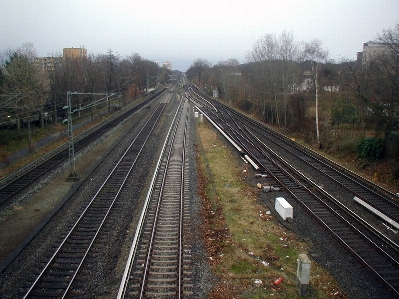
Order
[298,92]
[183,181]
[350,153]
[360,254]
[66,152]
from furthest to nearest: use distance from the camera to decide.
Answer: [298,92] → [66,152] → [350,153] → [183,181] → [360,254]

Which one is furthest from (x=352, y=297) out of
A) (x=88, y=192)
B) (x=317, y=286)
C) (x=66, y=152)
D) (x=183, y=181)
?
(x=66, y=152)

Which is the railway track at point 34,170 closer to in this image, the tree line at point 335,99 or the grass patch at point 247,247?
the grass patch at point 247,247

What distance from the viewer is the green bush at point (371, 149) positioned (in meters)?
19.2

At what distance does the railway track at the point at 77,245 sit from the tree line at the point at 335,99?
1416 centimetres

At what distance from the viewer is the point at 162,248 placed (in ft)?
34.5

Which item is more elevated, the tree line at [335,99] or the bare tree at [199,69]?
the bare tree at [199,69]

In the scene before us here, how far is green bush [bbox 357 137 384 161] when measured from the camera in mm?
19172

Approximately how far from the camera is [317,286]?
28.4 ft

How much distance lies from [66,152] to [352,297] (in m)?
20.8

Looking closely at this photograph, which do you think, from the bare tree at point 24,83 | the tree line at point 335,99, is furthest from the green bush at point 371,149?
the bare tree at point 24,83

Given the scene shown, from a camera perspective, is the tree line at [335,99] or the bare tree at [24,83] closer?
the tree line at [335,99]

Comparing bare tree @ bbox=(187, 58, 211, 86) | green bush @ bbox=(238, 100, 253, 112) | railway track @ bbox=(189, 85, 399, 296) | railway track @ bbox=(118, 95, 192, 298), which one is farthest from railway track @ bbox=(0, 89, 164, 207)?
bare tree @ bbox=(187, 58, 211, 86)

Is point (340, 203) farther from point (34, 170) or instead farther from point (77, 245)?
point (34, 170)

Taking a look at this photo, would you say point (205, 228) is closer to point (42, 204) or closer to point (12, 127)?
point (42, 204)
